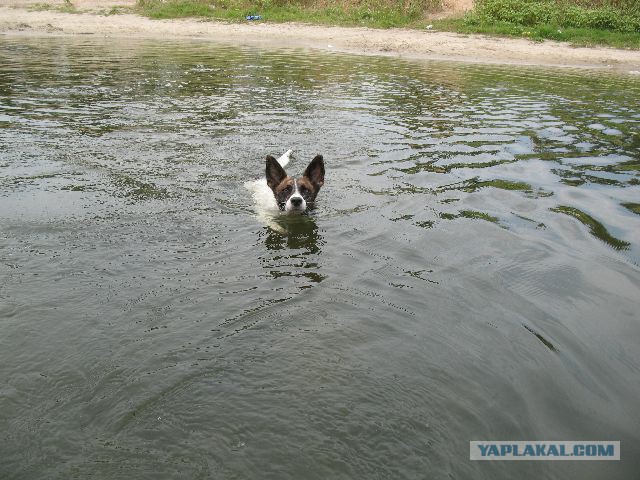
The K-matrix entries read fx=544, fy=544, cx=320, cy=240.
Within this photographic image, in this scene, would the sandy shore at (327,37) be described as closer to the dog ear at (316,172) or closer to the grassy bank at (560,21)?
the grassy bank at (560,21)

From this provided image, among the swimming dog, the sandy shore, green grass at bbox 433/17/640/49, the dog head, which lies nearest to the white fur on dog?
the swimming dog

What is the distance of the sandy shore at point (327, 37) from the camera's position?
78.0 ft

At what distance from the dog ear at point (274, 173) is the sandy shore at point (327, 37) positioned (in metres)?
18.9

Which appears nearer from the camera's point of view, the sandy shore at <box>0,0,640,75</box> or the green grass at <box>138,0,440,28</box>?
the sandy shore at <box>0,0,640,75</box>

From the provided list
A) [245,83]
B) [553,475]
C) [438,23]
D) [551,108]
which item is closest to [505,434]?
[553,475]

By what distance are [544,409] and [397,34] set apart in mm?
27386

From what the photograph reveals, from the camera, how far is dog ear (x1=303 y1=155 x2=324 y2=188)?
24.2 ft

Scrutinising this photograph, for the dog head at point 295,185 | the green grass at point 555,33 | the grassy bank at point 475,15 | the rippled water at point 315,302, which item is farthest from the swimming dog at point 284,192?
the grassy bank at point 475,15

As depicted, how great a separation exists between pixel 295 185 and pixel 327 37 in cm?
2303
